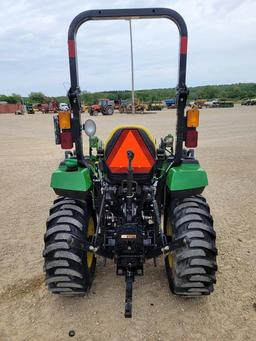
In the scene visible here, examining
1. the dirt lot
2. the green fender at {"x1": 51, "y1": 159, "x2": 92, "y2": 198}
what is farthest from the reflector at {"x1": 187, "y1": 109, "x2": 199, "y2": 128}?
the dirt lot

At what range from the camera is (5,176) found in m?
8.14

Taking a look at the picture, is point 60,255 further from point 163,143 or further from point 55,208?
point 163,143

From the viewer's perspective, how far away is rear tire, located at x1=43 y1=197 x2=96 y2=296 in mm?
2838

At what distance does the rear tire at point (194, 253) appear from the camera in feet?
9.17

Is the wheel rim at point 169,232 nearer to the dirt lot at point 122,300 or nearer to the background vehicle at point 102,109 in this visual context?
the dirt lot at point 122,300

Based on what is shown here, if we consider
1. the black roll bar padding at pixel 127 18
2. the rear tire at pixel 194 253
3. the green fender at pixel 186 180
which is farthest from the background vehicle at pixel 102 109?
the rear tire at pixel 194 253

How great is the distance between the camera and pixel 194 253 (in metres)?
2.79

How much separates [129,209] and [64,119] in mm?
1047

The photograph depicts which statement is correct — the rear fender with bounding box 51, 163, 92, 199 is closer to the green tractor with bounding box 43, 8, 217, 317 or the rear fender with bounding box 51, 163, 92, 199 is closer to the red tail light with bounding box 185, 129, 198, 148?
the green tractor with bounding box 43, 8, 217, 317

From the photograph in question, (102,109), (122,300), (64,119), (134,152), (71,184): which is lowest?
(102,109)

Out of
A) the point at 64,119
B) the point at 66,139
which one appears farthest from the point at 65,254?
the point at 64,119

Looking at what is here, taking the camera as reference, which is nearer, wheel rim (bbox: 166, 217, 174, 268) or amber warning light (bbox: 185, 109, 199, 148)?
amber warning light (bbox: 185, 109, 199, 148)

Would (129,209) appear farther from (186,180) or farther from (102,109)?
(102,109)

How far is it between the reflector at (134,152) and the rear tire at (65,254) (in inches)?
21.7
